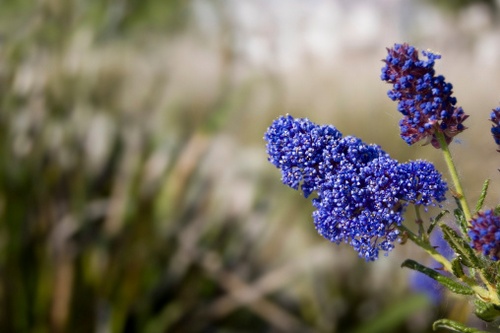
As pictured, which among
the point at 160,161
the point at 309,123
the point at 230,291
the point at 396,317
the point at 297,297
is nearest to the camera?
the point at 309,123

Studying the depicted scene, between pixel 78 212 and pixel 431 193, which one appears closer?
pixel 431 193

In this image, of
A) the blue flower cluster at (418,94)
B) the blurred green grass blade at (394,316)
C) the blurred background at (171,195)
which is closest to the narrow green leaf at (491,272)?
the blue flower cluster at (418,94)

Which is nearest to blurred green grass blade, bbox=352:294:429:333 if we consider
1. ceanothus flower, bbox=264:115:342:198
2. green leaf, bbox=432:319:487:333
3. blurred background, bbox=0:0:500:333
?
blurred background, bbox=0:0:500:333

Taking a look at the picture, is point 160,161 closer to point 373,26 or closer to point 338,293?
point 338,293

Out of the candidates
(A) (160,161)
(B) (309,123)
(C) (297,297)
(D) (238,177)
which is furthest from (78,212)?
(B) (309,123)

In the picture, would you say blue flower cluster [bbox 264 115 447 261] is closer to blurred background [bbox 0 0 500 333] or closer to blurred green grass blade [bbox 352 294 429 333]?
blurred background [bbox 0 0 500 333]

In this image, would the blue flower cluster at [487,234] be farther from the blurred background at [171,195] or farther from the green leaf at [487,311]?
the blurred background at [171,195]

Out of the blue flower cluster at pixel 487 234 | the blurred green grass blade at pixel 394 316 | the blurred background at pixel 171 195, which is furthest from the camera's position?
the blurred background at pixel 171 195
